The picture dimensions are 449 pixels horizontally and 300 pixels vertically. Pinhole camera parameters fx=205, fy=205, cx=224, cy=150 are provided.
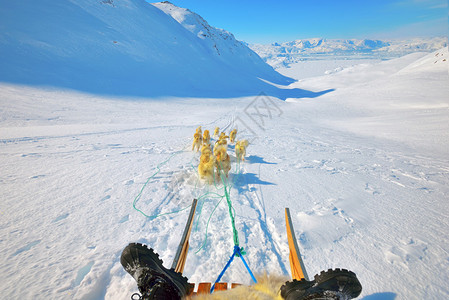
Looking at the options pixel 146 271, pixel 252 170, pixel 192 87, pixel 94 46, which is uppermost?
pixel 94 46

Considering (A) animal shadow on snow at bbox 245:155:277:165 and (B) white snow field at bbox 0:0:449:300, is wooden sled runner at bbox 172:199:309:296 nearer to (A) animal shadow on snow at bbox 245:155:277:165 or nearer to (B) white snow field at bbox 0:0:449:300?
(B) white snow field at bbox 0:0:449:300

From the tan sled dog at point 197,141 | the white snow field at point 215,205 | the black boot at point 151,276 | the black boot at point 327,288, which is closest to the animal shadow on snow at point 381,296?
the white snow field at point 215,205

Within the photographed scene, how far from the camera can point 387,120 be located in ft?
39.3

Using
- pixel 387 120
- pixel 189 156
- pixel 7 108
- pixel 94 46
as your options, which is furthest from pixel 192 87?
pixel 189 156

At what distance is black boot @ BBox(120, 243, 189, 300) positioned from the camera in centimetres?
147

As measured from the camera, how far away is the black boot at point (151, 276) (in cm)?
147

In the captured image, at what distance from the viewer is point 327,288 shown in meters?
1.43

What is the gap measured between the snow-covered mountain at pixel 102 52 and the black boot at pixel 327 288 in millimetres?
20781

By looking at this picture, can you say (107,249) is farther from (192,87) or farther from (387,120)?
(192,87)

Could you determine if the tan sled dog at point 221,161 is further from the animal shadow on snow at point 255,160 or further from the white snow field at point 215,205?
the animal shadow on snow at point 255,160

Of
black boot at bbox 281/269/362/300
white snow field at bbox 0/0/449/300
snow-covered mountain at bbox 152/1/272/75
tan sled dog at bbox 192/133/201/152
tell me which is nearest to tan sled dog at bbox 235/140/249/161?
white snow field at bbox 0/0/449/300

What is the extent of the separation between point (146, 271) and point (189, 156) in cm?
409

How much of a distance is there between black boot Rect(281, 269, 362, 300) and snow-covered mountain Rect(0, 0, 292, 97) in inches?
818

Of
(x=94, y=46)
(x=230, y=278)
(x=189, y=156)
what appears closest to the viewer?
(x=230, y=278)
